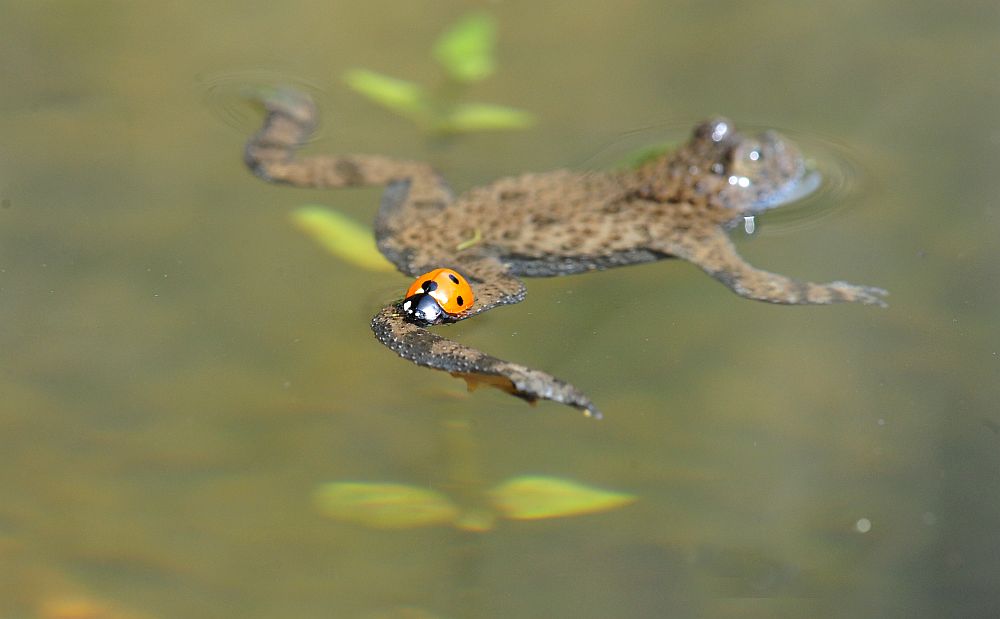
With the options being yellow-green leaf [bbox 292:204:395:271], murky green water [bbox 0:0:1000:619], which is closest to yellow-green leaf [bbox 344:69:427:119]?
murky green water [bbox 0:0:1000:619]

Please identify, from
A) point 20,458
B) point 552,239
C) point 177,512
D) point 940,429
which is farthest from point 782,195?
point 20,458

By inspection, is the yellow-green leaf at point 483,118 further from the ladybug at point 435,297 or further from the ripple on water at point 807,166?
the ladybug at point 435,297

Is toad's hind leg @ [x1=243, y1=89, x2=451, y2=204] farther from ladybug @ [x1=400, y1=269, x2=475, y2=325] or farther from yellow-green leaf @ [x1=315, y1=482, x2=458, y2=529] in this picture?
yellow-green leaf @ [x1=315, y1=482, x2=458, y2=529]

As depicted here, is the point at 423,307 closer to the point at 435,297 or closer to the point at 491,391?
the point at 435,297

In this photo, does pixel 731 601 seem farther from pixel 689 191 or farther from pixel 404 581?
pixel 689 191

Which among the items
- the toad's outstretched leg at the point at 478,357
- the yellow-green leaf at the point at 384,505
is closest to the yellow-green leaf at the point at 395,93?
the toad's outstretched leg at the point at 478,357
